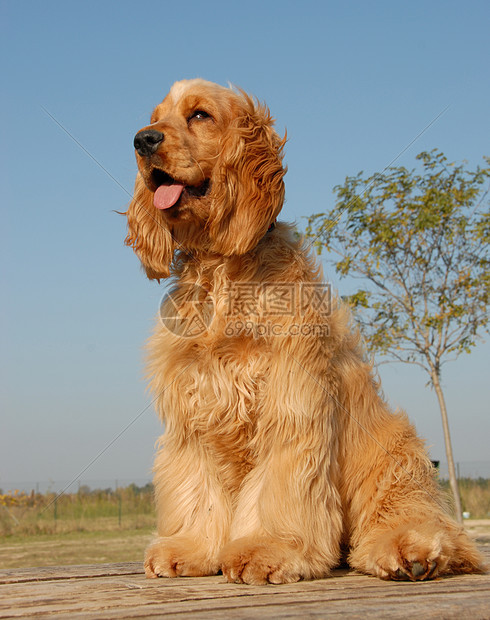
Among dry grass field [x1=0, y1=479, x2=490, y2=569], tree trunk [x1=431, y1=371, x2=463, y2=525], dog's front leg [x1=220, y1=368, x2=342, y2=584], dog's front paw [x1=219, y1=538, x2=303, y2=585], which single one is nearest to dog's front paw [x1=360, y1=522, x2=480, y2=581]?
dog's front leg [x1=220, y1=368, x2=342, y2=584]

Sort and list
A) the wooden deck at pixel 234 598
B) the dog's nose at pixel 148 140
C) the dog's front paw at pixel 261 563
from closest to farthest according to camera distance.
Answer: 1. the wooden deck at pixel 234 598
2. the dog's front paw at pixel 261 563
3. the dog's nose at pixel 148 140

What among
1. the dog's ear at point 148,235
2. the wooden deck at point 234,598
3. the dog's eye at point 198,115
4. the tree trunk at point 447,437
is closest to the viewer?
the wooden deck at point 234,598

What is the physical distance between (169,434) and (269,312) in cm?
95

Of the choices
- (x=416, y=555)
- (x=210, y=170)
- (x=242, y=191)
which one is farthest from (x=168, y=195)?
(x=416, y=555)

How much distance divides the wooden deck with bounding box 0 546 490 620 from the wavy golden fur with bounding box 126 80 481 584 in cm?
17

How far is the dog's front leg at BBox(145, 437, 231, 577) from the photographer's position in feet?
10.9

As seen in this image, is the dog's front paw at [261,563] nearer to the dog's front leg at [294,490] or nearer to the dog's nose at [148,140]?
the dog's front leg at [294,490]

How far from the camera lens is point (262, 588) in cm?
278

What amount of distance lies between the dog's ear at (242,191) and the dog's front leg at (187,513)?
1163 millimetres

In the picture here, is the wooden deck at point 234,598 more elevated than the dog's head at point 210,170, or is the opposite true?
the dog's head at point 210,170

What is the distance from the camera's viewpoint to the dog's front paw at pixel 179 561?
3.30m

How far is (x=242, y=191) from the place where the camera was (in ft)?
11.8

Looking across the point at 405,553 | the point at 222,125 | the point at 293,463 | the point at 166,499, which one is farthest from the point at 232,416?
the point at 222,125

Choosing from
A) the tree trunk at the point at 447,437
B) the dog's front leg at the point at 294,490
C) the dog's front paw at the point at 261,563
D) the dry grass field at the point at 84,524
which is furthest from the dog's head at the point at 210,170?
the dry grass field at the point at 84,524
